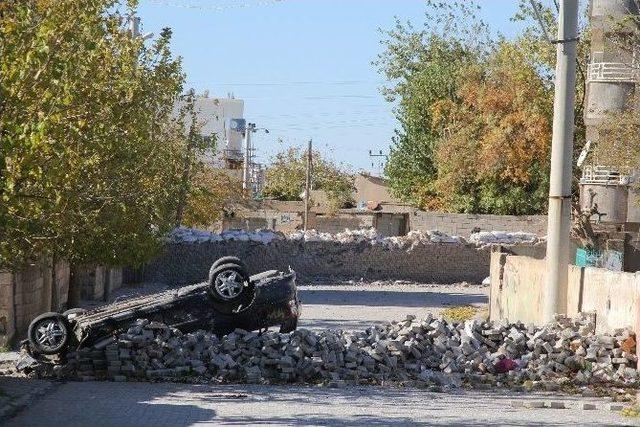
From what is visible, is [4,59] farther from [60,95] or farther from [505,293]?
[505,293]

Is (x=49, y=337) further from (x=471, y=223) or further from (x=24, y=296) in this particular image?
A: (x=471, y=223)

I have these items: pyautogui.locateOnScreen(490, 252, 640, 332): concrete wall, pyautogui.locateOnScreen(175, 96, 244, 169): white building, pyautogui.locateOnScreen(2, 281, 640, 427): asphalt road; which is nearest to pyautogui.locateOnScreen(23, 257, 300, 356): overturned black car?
pyautogui.locateOnScreen(2, 281, 640, 427): asphalt road

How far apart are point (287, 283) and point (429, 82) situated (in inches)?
2079

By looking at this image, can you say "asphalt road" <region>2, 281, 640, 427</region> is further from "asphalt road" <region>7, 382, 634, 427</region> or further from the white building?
the white building

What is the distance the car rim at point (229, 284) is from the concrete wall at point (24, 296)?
4.78 meters

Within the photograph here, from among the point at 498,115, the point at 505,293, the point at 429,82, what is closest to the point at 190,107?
the point at 505,293

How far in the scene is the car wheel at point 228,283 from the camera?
21891mm

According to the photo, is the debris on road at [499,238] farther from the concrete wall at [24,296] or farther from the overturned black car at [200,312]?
the overturned black car at [200,312]

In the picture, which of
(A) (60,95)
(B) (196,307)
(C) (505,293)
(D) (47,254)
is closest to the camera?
(A) (60,95)

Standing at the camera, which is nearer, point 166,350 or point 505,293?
point 166,350

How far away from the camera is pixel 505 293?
1260 inches

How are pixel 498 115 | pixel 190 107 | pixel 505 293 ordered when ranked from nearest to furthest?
1. pixel 505 293
2. pixel 190 107
3. pixel 498 115

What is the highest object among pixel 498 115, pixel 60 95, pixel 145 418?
pixel 498 115

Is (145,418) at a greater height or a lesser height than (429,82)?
lesser
